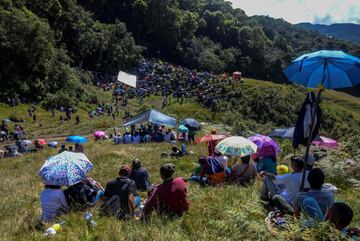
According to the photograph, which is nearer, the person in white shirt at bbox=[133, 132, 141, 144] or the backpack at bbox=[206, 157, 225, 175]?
the backpack at bbox=[206, 157, 225, 175]

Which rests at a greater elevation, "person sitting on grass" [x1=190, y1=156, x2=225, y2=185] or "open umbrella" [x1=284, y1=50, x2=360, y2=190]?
"open umbrella" [x1=284, y1=50, x2=360, y2=190]

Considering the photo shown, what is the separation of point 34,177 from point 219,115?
50979mm

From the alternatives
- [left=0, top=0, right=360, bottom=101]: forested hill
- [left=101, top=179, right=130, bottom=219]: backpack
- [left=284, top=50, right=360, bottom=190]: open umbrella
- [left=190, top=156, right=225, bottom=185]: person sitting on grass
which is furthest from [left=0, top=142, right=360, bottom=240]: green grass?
[left=0, top=0, right=360, bottom=101]: forested hill

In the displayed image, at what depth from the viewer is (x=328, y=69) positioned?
8570 millimetres

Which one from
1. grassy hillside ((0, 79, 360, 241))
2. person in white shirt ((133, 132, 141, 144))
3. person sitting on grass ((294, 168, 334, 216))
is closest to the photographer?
grassy hillside ((0, 79, 360, 241))

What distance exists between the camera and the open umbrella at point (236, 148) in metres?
12.4

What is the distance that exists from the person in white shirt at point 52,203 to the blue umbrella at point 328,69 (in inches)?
208

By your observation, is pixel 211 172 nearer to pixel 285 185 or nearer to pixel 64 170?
pixel 285 185

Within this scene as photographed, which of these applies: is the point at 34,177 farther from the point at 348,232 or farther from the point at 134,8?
the point at 134,8

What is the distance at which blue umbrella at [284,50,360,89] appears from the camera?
8.38m

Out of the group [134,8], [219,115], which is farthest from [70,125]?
[134,8]

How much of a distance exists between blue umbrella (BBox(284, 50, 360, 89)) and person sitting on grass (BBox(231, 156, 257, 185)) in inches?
141

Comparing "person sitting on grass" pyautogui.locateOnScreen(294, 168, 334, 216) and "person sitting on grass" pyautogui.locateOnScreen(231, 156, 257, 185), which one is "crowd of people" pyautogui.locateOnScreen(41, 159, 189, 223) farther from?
"person sitting on grass" pyautogui.locateOnScreen(231, 156, 257, 185)

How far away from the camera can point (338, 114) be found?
Result: 263 feet
